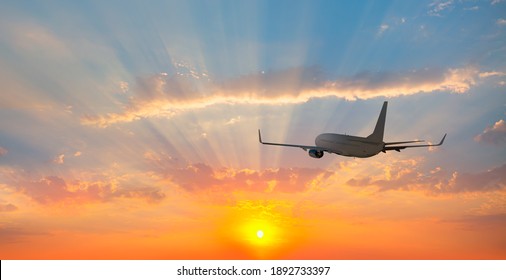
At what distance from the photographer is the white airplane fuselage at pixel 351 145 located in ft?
325

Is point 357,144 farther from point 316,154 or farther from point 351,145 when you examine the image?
point 316,154

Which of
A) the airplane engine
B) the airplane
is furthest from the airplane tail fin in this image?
the airplane engine

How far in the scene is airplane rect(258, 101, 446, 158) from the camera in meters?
98.8

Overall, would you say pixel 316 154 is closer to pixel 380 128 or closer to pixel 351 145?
pixel 351 145

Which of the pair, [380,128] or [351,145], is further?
[380,128]

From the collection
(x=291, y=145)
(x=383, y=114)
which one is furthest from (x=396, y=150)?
(x=291, y=145)

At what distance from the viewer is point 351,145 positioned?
334 ft

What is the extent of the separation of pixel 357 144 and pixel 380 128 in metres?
8.23

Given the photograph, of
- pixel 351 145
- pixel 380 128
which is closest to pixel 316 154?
pixel 351 145

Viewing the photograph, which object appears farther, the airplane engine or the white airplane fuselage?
the airplane engine

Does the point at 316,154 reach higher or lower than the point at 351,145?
higher

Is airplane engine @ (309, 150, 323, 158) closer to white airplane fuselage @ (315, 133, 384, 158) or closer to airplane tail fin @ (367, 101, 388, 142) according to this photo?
white airplane fuselage @ (315, 133, 384, 158)
